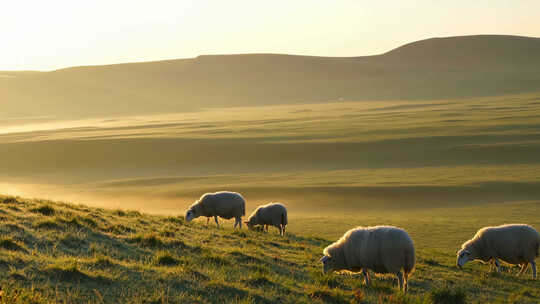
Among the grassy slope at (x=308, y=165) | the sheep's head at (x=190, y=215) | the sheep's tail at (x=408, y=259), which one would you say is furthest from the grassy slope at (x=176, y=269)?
the grassy slope at (x=308, y=165)

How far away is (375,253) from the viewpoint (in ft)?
35.1

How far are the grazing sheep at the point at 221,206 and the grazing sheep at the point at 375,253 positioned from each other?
895 centimetres

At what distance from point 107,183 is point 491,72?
529 feet

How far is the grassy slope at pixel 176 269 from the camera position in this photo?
26.6 feet

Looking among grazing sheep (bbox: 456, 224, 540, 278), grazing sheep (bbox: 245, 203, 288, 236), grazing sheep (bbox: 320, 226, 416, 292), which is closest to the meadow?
grazing sheep (bbox: 320, 226, 416, 292)

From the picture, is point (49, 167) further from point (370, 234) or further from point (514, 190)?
point (370, 234)

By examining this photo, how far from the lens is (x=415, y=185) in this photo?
117ft

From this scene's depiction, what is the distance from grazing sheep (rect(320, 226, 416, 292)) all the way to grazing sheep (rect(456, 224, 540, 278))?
16.1 feet

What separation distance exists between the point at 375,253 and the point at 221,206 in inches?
409

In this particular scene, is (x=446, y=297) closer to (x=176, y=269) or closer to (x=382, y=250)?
(x=382, y=250)

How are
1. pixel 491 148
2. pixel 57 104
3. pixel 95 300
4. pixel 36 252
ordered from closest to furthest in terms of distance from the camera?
pixel 95 300, pixel 36 252, pixel 491 148, pixel 57 104

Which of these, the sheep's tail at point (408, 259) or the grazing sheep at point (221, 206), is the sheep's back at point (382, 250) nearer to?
the sheep's tail at point (408, 259)

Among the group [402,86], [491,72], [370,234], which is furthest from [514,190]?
[491,72]

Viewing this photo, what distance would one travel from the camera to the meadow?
8992 mm
